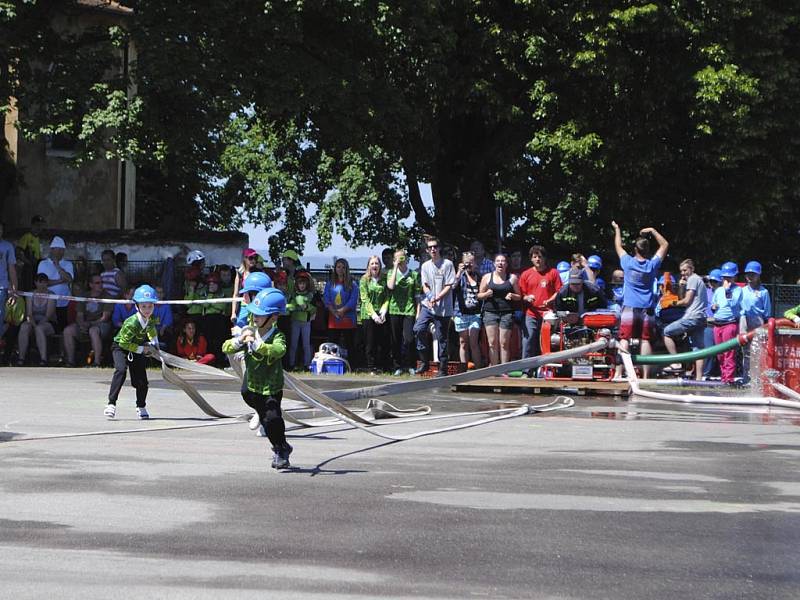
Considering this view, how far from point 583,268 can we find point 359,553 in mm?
12519

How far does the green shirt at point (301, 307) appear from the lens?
2059 cm

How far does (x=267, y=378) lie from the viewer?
9.79 metres

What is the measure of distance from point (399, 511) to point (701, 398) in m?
8.64

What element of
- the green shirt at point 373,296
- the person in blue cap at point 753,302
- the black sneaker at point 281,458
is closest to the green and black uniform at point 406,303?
the green shirt at point 373,296

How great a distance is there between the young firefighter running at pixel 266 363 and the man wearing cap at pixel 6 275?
12.2 meters

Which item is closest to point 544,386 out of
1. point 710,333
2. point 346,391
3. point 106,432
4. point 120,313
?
point 710,333

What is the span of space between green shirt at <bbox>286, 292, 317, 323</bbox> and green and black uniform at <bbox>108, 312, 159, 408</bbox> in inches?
280

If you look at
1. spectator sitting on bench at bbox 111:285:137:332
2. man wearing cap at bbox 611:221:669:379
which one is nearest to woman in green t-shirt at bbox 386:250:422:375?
man wearing cap at bbox 611:221:669:379

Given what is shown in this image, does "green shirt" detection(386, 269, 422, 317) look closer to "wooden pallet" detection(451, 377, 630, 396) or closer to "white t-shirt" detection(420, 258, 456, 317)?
"white t-shirt" detection(420, 258, 456, 317)

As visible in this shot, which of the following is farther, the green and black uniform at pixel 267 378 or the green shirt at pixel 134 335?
the green shirt at pixel 134 335

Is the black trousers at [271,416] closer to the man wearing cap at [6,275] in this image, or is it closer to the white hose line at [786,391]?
the white hose line at [786,391]

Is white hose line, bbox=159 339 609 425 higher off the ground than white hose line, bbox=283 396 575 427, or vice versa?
white hose line, bbox=159 339 609 425

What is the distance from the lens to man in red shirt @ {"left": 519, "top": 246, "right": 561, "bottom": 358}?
60.4ft

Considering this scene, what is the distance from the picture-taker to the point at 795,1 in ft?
89.4
